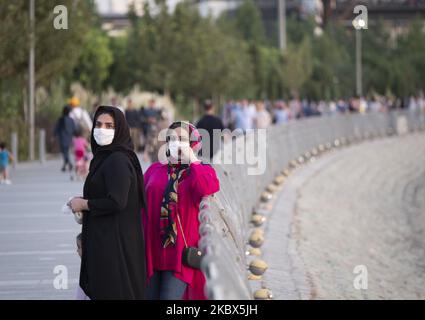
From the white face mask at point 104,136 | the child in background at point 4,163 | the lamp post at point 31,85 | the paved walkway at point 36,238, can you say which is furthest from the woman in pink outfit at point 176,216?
→ the lamp post at point 31,85

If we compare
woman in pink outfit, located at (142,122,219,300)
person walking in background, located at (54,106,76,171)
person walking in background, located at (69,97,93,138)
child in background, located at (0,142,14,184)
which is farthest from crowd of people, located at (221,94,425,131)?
woman in pink outfit, located at (142,122,219,300)

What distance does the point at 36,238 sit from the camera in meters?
17.9

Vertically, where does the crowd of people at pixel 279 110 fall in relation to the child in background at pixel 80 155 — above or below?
above

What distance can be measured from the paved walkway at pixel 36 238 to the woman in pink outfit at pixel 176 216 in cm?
281

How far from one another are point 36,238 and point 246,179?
4.10 meters

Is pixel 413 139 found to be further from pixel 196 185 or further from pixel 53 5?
pixel 196 185

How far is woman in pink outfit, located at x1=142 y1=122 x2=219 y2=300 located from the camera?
987 cm

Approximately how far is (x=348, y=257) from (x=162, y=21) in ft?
127

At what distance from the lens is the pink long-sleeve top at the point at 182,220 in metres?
9.86

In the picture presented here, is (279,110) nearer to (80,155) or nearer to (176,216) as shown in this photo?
(80,155)

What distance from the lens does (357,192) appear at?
3703 cm

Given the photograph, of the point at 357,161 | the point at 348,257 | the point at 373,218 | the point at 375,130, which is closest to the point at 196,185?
the point at 348,257

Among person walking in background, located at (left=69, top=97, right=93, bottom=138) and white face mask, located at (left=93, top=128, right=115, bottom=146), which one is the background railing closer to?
white face mask, located at (left=93, top=128, right=115, bottom=146)

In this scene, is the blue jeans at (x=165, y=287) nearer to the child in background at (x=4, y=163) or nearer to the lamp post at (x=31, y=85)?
the child in background at (x=4, y=163)
